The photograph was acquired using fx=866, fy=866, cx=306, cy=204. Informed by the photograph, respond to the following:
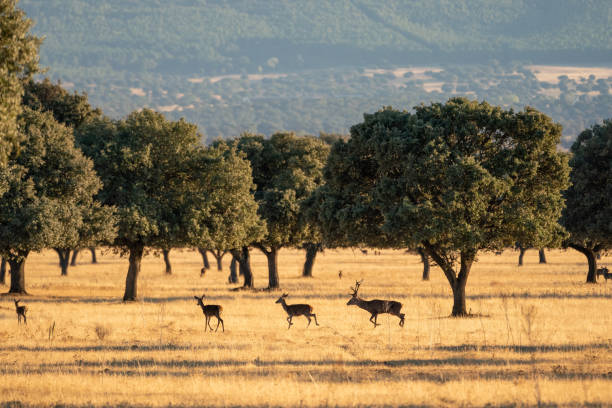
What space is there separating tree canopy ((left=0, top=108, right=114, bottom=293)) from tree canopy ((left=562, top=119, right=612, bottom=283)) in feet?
97.1

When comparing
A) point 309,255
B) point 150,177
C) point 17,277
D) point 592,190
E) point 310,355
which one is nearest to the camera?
point 310,355

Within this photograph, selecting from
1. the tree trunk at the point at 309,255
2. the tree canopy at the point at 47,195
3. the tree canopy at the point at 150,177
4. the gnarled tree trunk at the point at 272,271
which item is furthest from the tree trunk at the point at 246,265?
the tree canopy at the point at 47,195

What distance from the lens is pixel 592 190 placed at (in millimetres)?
55562

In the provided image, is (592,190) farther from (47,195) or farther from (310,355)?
(310,355)

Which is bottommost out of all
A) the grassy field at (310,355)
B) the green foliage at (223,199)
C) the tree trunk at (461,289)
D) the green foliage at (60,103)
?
the grassy field at (310,355)

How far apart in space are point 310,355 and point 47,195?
84.7 ft

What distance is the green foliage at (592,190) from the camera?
54.1 meters

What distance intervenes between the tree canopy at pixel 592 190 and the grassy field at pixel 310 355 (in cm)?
915

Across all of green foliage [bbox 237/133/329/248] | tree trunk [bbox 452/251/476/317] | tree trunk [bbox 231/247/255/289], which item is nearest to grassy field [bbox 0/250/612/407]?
tree trunk [bbox 452/251/476/317]

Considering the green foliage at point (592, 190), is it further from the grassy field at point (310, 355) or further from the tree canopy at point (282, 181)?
the tree canopy at point (282, 181)

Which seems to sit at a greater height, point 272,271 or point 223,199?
point 223,199

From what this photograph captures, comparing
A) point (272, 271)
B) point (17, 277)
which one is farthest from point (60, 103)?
point (272, 271)

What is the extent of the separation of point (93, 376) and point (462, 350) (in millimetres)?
11050

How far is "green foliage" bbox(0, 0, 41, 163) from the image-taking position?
69.8 feet
